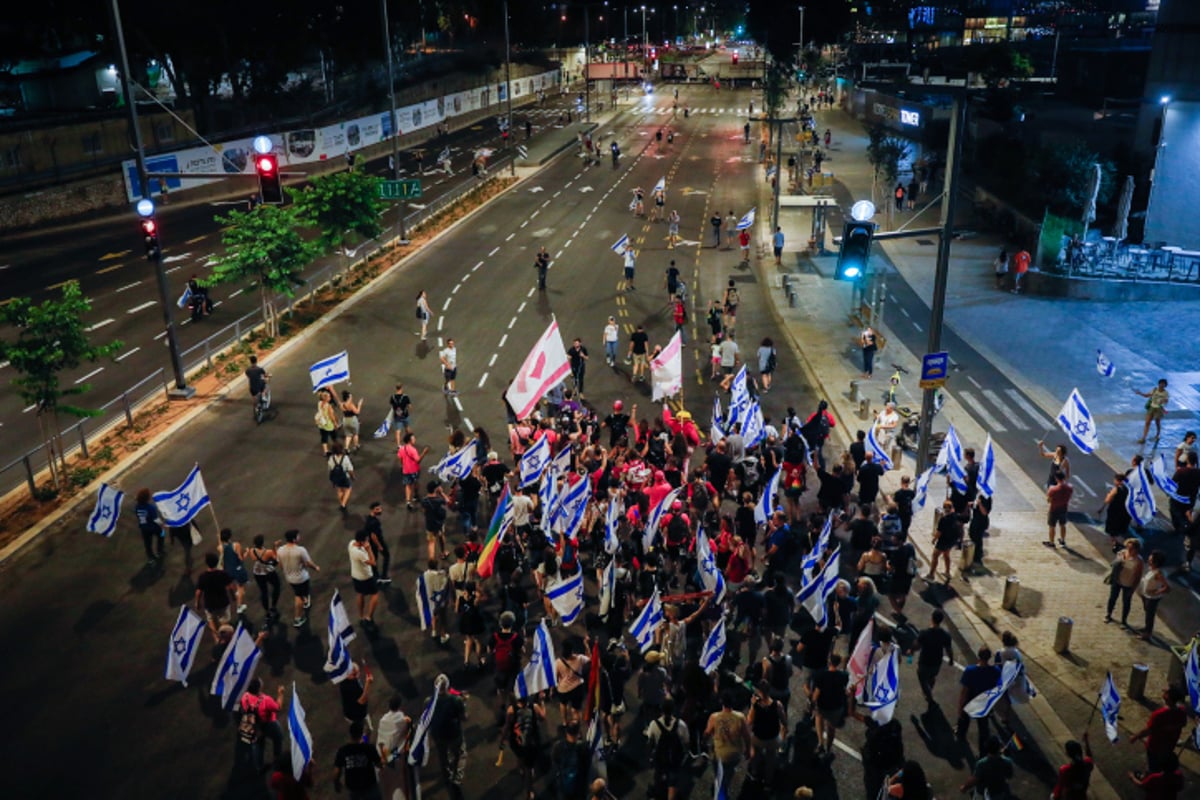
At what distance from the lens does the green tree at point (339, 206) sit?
33.9 m

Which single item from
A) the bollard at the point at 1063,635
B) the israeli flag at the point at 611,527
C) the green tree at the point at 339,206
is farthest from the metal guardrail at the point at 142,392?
the bollard at the point at 1063,635

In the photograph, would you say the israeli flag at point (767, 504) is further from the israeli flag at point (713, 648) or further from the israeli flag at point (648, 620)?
the israeli flag at point (713, 648)

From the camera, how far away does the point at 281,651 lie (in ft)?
49.4

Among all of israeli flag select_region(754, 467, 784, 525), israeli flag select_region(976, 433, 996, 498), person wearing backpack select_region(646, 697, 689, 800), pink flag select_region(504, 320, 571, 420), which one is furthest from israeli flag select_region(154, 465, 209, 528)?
israeli flag select_region(976, 433, 996, 498)

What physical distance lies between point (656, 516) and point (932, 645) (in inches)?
191

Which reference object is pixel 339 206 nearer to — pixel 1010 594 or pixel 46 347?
pixel 46 347

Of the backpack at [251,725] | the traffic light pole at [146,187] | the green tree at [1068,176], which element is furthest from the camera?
the green tree at [1068,176]

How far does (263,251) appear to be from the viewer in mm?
29062

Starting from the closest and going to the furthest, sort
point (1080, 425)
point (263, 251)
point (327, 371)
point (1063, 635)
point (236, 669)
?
point (236, 669)
point (1063, 635)
point (1080, 425)
point (327, 371)
point (263, 251)

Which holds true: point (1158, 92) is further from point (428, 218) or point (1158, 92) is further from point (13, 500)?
point (13, 500)

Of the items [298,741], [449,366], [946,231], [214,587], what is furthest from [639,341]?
[298,741]

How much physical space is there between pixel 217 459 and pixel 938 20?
110950 millimetres

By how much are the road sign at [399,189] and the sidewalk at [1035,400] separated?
46.7 ft

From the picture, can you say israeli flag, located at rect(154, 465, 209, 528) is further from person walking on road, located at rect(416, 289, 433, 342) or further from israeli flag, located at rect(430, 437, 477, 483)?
person walking on road, located at rect(416, 289, 433, 342)
